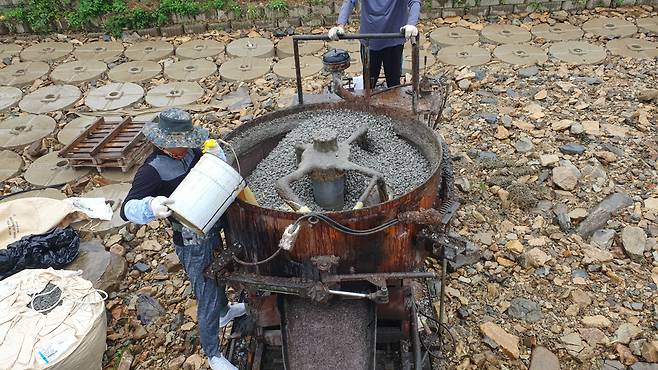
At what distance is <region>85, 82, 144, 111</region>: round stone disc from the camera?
785 cm

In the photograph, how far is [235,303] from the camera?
14.2 ft

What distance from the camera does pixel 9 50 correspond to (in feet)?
32.2

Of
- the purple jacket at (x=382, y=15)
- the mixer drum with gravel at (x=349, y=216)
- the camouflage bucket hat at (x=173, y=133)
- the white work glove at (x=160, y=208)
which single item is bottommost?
the mixer drum with gravel at (x=349, y=216)

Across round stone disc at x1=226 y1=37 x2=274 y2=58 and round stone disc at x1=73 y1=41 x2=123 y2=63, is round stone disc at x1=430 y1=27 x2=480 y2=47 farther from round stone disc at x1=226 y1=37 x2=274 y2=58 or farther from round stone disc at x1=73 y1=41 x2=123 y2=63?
round stone disc at x1=73 y1=41 x2=123 y2=63

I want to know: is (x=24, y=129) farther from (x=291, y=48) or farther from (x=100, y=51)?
(x=291, y=48)

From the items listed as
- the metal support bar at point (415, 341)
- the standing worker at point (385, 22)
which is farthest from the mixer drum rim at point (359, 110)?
the standing worker at point (385, 22)

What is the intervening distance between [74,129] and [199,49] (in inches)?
114

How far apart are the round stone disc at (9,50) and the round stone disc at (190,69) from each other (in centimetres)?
325

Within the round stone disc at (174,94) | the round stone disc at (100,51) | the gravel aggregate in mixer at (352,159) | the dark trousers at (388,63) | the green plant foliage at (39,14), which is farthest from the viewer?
the green plant foliage at (39,14)

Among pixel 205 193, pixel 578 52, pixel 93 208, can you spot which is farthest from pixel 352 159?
pixel 578 52

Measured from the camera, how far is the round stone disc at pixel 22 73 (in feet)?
28.3

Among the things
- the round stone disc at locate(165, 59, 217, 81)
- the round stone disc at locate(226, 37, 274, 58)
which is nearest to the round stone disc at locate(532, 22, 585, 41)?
the round stone disc at locate(226, 37, 274, 58)

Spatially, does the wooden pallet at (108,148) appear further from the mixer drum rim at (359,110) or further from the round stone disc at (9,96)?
the mixer drum rim at (359,110)

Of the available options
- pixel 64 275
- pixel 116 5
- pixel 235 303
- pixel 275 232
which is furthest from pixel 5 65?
pixel 275 232
